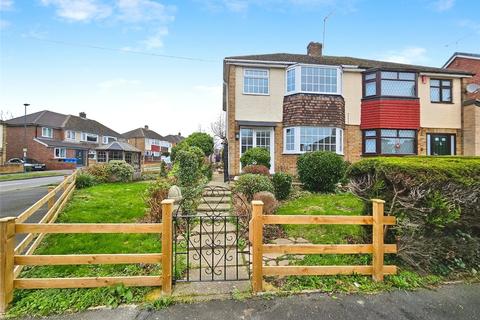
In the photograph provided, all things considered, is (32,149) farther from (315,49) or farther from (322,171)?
(322,171)

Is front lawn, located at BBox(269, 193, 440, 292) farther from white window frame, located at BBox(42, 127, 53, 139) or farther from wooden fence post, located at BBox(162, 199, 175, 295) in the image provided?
white window frame, located at BBox(42, 127, 53, 139)

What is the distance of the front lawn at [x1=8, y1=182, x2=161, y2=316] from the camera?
3197mm

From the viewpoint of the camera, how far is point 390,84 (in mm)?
13883

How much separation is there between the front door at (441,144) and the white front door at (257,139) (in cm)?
972

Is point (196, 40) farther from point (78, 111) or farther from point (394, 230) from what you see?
point (78, 111)

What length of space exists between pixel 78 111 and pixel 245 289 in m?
54.8

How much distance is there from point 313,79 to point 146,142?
51715mm

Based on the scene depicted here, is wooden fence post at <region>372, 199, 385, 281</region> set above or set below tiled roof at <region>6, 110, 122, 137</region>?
below

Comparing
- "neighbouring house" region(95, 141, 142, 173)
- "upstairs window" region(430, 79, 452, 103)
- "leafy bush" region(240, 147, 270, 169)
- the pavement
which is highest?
"upstairs window" region(430, 79, 452, 103)

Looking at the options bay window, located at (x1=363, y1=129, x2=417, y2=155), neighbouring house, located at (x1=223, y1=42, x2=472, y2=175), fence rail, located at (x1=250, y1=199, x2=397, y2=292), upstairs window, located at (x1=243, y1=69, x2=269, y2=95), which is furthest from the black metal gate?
bay window, located at (x1=363, y1=129, x2=417, y2=155)

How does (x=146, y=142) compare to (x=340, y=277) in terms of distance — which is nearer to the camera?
(x=340, y=277)

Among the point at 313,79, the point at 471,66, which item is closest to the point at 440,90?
the point at 471,66

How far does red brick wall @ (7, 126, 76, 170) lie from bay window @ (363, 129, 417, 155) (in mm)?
35644

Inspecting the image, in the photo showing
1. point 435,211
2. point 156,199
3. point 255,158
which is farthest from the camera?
point 255,158
